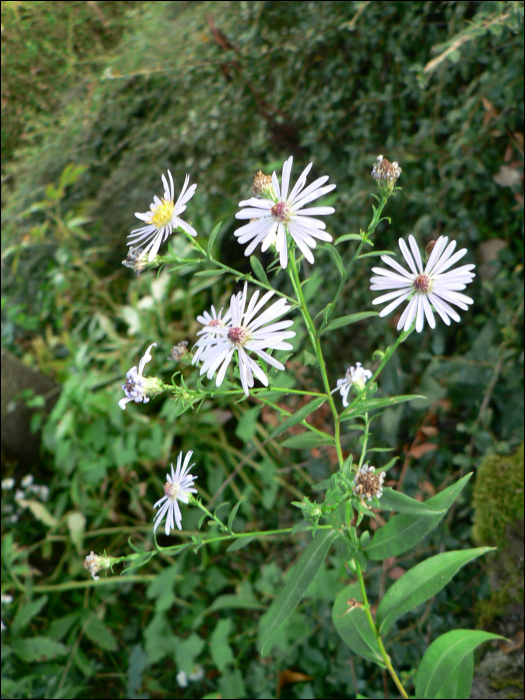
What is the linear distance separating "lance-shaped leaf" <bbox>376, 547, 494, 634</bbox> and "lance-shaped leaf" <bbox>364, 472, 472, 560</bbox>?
0.10m

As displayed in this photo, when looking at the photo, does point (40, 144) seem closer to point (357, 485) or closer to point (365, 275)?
point (365, 275)

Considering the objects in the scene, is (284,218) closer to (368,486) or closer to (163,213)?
(163,213)

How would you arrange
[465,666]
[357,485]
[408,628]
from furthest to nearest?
1. [408,628]
2. [465,666]
3. [357,485]

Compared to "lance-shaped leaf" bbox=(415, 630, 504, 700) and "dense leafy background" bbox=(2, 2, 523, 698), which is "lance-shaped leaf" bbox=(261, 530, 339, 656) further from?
"dense leafy background" bbox=(2, 2, 523, 698)

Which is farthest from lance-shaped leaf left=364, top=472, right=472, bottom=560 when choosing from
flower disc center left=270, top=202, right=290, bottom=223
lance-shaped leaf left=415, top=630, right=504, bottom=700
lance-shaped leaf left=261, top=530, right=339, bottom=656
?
flower disc center left=270, top=202, right=290, bottom=223

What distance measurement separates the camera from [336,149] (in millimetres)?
2266

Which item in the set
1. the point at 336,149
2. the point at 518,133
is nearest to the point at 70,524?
the point at 336,149

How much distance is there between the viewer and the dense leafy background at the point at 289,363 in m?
1.70

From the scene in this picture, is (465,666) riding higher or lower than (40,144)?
lower

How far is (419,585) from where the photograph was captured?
973 mm

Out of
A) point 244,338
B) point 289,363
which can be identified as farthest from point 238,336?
point 289,363

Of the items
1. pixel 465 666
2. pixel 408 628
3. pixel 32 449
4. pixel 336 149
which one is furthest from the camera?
pixel 32 449

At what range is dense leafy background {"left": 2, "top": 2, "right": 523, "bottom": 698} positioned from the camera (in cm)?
170

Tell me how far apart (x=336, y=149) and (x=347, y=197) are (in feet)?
0.97
